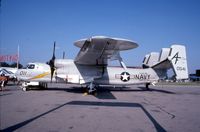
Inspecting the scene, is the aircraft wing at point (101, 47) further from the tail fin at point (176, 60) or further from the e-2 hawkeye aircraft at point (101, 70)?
the tail fin at point (176, 60)

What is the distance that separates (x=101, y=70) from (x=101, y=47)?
7.34 m

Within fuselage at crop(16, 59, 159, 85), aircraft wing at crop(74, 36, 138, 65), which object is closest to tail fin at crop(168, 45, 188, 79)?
fuselage at crop(16, 59, 159, 85)

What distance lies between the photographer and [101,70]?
21.5m

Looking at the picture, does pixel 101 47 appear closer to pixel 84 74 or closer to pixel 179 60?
pixel 84 74

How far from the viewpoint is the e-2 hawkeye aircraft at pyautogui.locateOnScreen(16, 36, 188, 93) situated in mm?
19062

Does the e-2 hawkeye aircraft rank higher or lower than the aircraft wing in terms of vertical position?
lower

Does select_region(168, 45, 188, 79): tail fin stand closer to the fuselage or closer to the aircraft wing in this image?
the fuselage

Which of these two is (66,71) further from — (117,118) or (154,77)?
(117,118)

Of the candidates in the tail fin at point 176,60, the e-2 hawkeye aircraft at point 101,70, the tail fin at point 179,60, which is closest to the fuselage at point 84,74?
the e-2 hawkeye aircraft at point 101,70

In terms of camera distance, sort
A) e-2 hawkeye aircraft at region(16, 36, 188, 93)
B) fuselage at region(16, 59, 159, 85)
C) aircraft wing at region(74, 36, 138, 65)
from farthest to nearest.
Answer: fuselage at region(16, 59, 159, 85) → e-2 hawkeye aircraft at region(16, 36, 188, 93) → aircraft wing at region(74, 36, 138, 65)

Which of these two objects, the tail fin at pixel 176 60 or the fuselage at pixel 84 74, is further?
the fuselage at pixel 84 74

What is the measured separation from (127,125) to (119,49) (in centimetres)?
872

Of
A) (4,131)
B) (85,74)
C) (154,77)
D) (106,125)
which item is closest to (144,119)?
(106,125)

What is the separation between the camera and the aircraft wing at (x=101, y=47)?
1327cm
